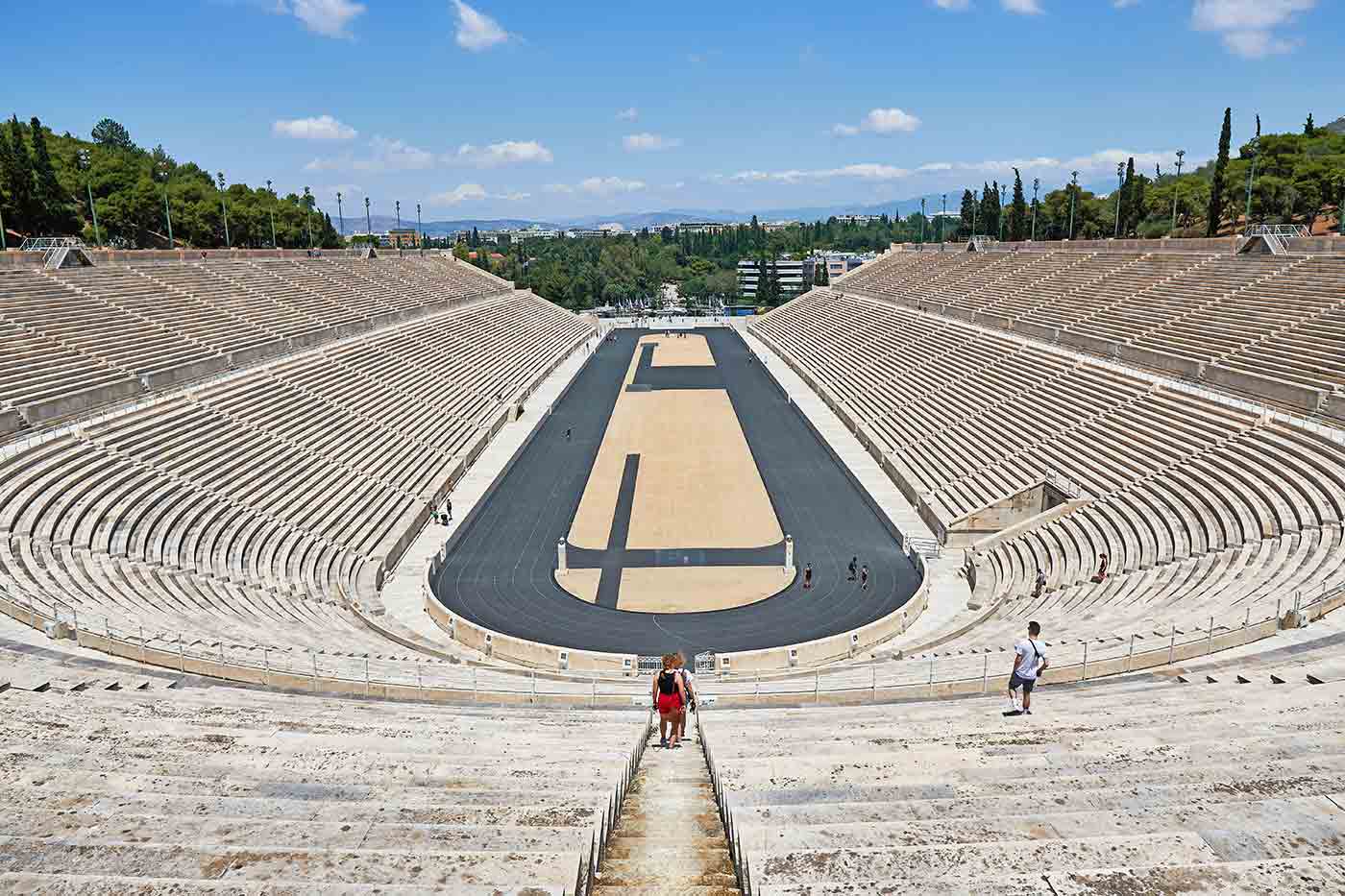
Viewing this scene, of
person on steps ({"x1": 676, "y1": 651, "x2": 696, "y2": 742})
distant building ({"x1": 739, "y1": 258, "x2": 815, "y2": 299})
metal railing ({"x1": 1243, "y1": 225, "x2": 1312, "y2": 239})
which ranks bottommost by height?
person on steps ({"x1": 676, "y1": 651, "x2": 696, "y2": 742})

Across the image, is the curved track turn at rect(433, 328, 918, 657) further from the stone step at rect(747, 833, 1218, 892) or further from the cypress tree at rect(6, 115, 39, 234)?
the cypress tree at rect(6, 115, 39, 234)

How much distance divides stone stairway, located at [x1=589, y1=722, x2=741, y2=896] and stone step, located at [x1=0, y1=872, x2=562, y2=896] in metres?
0.87

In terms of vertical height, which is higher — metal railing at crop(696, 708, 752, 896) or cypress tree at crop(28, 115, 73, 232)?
cypress tree at crop(28, 115, 73, 232)

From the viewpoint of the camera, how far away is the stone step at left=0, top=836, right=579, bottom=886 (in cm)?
586

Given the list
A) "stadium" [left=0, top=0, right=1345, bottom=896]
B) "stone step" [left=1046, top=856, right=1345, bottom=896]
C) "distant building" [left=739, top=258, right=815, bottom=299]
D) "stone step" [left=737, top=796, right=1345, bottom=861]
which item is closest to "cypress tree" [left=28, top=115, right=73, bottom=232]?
"stadium" [left=0, top=0, right=1345, bottom=896]

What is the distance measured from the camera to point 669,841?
277 inches

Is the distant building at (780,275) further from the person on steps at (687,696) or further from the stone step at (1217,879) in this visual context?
the stone step at (1217,879)

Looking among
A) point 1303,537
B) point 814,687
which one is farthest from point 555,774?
point 1303,537

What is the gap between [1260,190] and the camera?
61.9m

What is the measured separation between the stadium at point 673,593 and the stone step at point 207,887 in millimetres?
32

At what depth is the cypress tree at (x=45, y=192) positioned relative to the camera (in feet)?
170

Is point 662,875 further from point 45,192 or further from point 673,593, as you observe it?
point 45,192

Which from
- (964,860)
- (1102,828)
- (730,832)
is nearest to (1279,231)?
(1102,828)

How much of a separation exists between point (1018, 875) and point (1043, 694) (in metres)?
5.54
